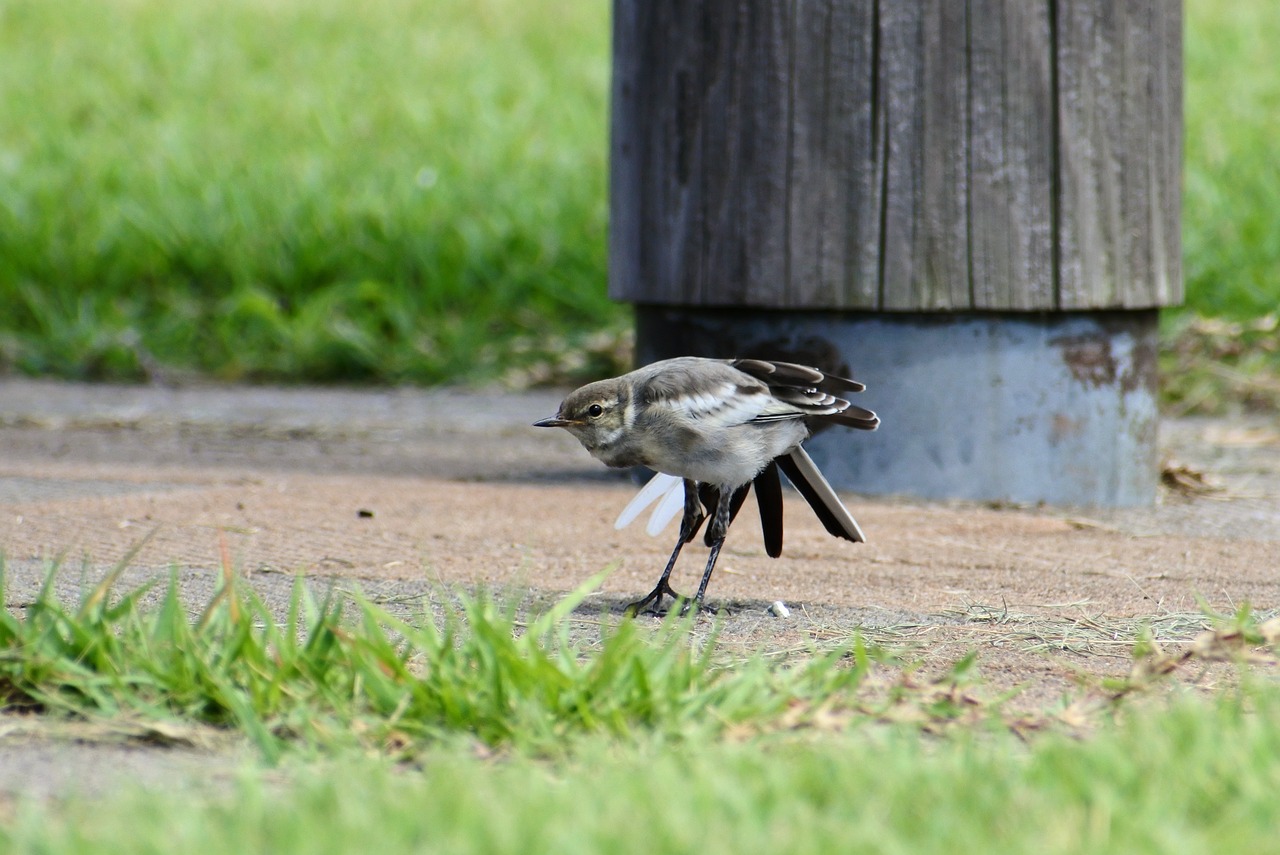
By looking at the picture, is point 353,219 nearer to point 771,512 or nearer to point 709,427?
point 771,512

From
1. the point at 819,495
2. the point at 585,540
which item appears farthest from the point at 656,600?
the point at 585,540

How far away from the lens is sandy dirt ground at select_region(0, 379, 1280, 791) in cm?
343

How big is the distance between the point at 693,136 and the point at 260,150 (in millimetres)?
6198

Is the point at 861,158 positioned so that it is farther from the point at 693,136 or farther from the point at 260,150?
the point at 260,150

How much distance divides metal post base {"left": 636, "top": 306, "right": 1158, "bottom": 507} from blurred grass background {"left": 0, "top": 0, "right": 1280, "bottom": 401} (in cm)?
243

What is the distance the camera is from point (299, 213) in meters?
9.10

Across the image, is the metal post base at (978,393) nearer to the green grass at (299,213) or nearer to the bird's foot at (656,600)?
the bird's foot at (656,600)

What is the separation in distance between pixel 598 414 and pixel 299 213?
19.6 feet

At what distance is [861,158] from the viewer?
4.87 metres

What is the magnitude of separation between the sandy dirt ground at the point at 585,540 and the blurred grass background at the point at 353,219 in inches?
60.4

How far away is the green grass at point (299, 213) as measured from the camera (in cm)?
817

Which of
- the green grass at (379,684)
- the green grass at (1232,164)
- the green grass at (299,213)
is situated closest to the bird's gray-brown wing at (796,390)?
the green grass at (379,684)

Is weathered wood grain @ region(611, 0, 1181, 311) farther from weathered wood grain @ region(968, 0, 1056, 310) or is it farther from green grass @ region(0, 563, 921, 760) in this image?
green grass @ region(0, 563, 921, 760)

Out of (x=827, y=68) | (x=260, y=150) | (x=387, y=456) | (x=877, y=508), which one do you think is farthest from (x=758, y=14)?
(x=260, y=150)
